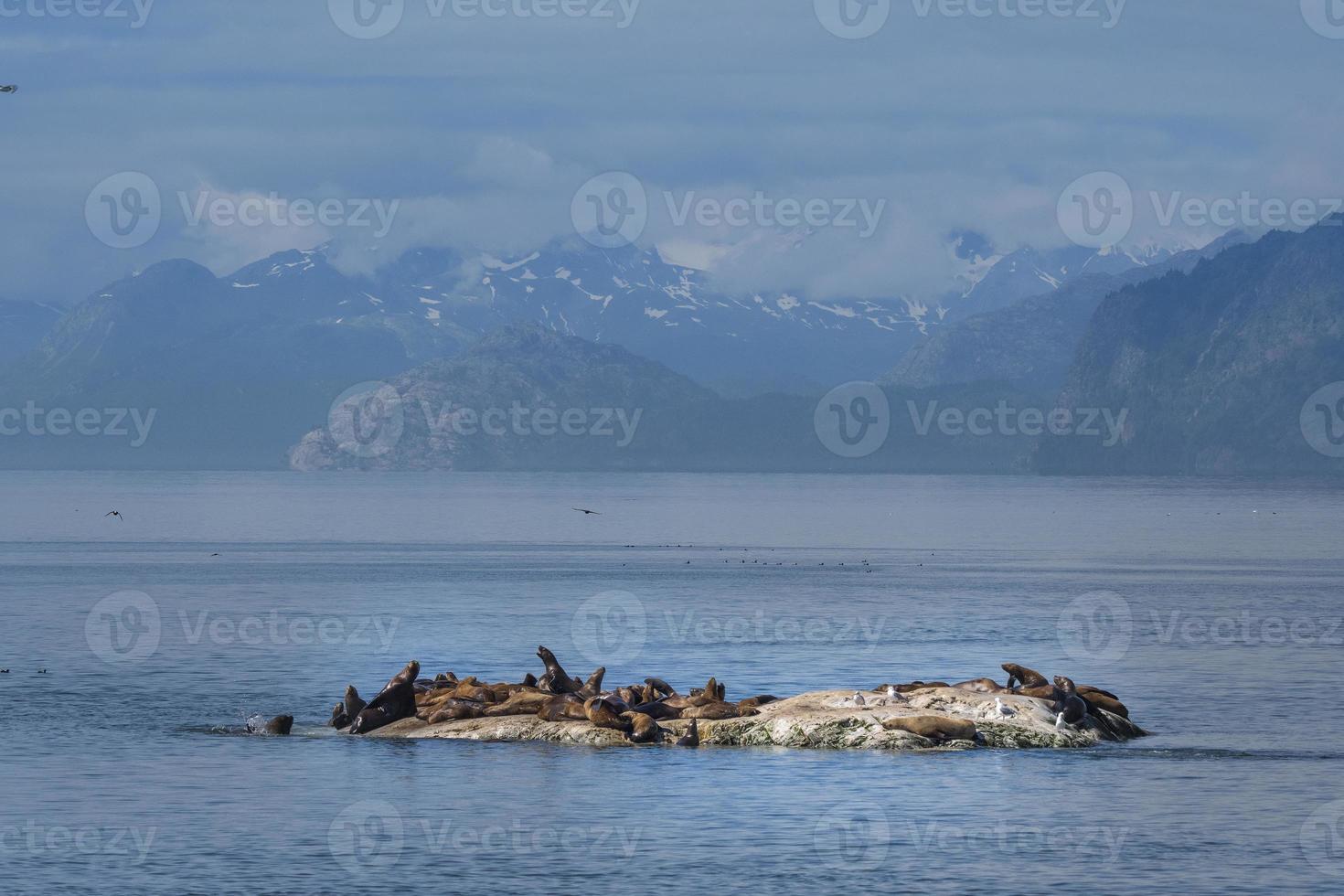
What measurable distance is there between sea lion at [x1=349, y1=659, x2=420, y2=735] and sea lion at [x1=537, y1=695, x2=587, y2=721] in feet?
12.5

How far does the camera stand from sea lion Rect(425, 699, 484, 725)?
176 feet

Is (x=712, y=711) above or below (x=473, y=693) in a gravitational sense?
below

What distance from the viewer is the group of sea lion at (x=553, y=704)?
51.4 meters

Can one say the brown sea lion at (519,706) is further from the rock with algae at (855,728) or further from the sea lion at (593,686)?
the sea lion at (593,686)

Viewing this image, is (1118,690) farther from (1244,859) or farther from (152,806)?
(152,806)

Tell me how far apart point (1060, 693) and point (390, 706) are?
18677 millimetres

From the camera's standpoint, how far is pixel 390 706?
53594 millimetres

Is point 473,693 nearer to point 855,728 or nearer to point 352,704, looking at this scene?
point 352,704

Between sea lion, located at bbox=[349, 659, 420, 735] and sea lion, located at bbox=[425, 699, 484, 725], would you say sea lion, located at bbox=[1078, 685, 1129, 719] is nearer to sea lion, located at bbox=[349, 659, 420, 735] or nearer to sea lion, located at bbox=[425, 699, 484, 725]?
sea lion, located at bbox=[425, 699, 484, 725]

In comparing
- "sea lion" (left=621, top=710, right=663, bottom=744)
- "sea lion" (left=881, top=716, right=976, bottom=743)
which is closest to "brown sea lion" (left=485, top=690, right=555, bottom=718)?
"sea lion" (left=621, top=710, right=663, bottom=744)

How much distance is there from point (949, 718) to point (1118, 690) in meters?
15.4

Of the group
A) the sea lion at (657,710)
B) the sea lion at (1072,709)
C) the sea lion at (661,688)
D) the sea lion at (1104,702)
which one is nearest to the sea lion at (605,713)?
the sea lion at (657,710)

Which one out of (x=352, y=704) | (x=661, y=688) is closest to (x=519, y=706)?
(x=661, y=688)

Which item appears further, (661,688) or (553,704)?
(661,688)
